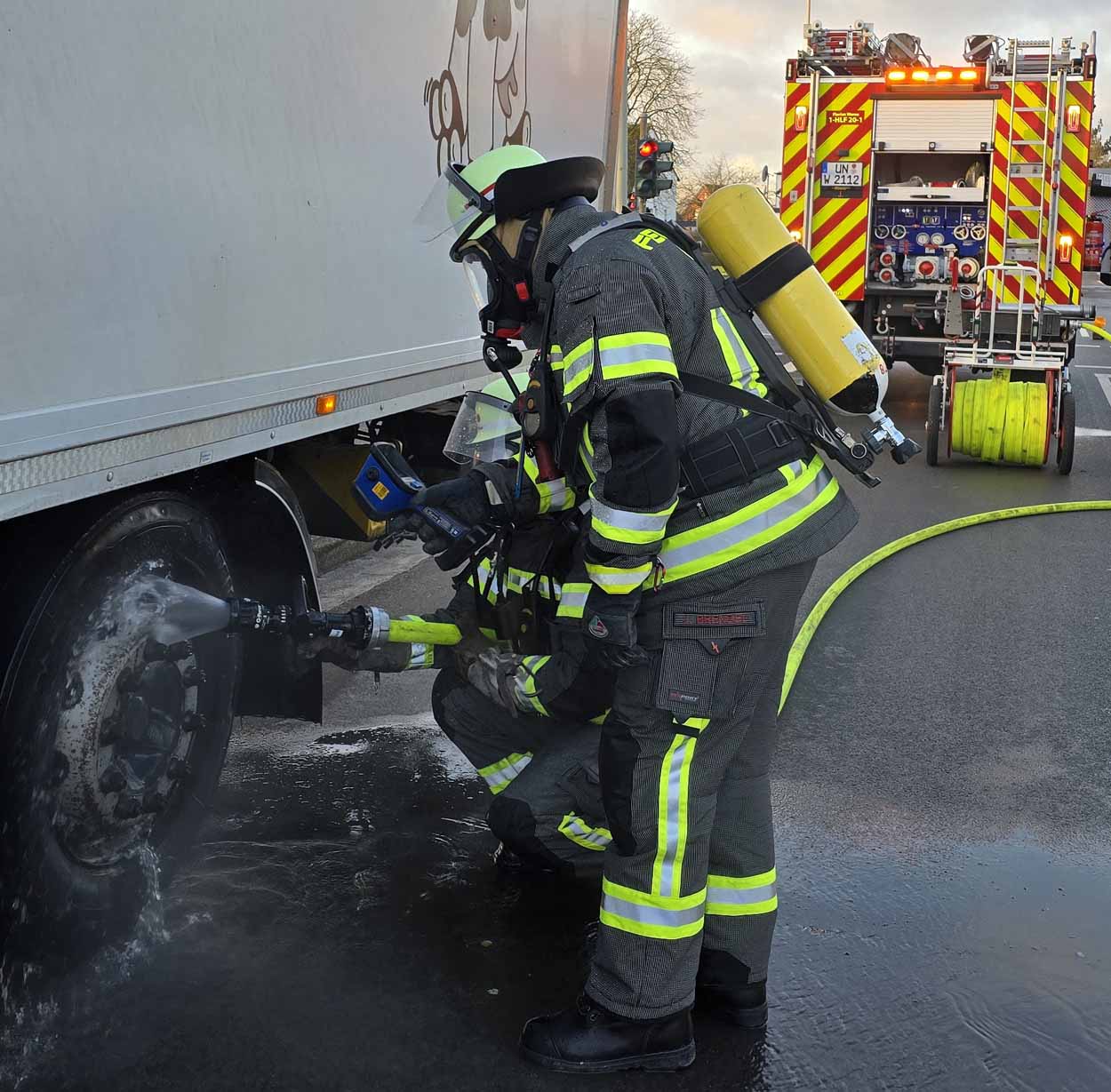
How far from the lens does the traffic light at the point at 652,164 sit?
56.1 feet

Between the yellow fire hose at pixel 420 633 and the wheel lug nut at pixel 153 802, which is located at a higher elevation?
the yellow fire hose at pixel 420 633

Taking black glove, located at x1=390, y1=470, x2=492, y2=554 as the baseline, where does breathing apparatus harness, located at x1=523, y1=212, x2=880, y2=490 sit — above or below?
above

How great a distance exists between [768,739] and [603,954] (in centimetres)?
62

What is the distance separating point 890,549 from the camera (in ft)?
23.9

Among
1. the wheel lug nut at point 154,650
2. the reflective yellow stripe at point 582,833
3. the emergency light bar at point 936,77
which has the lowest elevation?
the reflective yellow stripe at point 582,833

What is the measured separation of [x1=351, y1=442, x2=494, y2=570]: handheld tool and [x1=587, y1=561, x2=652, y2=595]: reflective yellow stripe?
538 millimetres

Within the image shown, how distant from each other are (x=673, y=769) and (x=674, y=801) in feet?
0.22

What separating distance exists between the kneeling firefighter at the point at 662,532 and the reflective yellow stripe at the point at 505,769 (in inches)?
28.5

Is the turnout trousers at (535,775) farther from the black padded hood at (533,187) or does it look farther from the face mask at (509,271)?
the black padded hood at (533,187)

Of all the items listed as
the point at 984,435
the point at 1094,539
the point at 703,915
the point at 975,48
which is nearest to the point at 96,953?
the point at 703,915

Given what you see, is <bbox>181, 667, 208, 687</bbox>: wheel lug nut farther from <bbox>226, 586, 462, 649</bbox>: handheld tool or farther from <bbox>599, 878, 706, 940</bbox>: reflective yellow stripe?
<bbox>599, 878, 706, 940</bbox>: reflective yellow stripe

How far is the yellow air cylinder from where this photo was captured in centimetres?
296

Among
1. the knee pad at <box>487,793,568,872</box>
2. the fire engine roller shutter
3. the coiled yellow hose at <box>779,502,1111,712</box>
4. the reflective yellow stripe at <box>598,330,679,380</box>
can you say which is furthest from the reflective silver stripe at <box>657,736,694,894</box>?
the fire engine roller shutter

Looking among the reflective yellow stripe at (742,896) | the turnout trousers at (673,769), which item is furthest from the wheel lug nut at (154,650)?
the reflective yellow stripe at (742,896)
